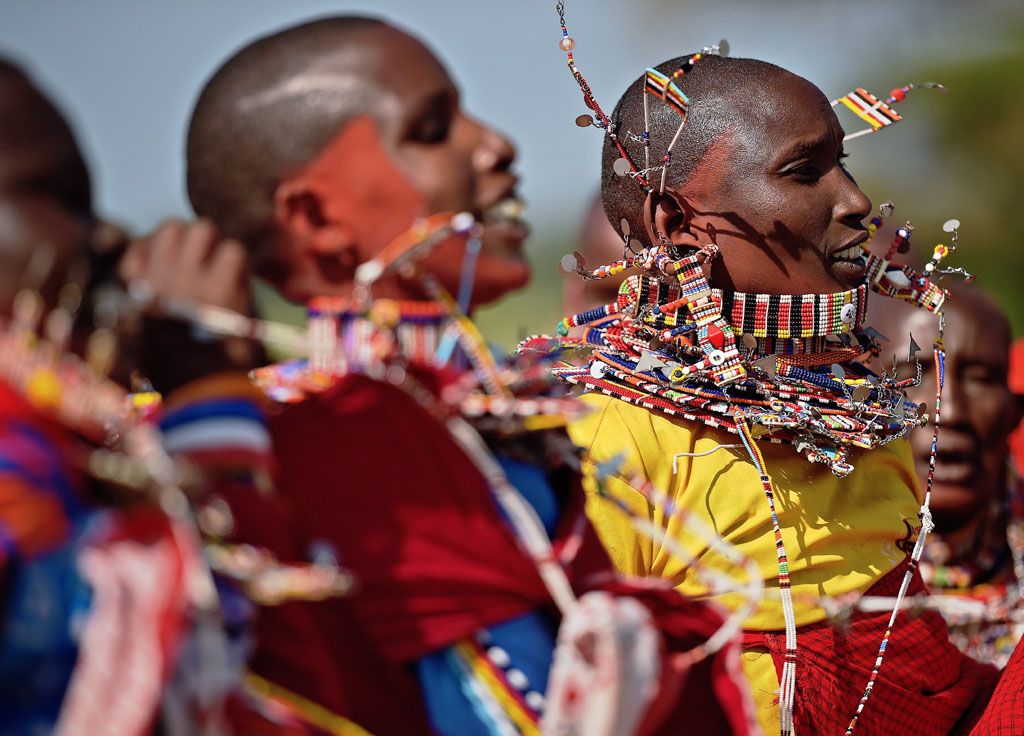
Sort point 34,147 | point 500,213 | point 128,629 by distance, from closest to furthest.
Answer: point 128,629, point 34,147, point 500,213

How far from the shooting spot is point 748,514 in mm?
2713

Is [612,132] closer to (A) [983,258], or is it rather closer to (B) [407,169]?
(B) [407,169]

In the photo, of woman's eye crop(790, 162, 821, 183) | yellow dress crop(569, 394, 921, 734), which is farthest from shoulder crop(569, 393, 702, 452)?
woman's eye crop(790, 162, 821, 183)

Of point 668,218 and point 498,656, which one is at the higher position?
point 668,218

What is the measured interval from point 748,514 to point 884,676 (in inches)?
16.0

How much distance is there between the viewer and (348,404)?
5.73ft

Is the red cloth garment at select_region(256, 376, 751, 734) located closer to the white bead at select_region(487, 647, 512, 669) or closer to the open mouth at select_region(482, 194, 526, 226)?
the white bead at select_region(487, 647, 512, 669)

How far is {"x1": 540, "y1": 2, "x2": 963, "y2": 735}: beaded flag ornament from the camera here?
272cm

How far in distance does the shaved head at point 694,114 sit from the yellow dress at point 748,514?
0.51 meters

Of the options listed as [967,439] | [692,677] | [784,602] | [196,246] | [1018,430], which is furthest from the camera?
[1018,430]

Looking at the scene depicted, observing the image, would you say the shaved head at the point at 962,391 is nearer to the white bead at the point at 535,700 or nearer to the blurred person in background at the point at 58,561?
the white bead at the point at 535,700

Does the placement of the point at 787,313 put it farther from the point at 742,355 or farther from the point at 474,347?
the point at 474,347

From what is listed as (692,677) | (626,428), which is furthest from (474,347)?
(626,428)

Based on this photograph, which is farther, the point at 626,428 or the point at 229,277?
the point at 626,428
